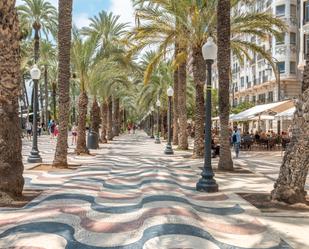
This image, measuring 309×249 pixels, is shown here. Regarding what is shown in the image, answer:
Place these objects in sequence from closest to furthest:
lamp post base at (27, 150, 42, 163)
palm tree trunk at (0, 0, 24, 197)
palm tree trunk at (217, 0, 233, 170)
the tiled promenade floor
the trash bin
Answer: the tiled promenade floor, palm tree trunk at (0, 0, 24, 197), palm tree trunk at (217, 0, 233, 170), lamp post base at (27, 150, 42, 163), the trash bin

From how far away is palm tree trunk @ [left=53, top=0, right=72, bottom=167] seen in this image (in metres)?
17.0

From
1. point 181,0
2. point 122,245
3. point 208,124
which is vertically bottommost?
point 122,245

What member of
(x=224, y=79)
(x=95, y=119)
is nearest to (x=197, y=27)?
(x=224, y=79)

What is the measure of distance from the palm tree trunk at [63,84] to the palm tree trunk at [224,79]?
524 cm

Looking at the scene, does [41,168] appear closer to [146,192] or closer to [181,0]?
[146,192]

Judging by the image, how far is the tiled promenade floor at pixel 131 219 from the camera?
656 cm

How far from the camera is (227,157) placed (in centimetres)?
1630

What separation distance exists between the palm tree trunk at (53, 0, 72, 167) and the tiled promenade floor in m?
4.44

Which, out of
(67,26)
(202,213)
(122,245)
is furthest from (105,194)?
(67,26)

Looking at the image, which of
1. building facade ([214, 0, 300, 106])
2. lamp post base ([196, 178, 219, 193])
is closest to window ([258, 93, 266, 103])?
building facade ([214, 0, 300, 106])

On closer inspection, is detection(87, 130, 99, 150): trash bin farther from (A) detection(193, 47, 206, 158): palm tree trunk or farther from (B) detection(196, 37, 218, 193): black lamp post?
(B) detection(196, 37, 218, 193): black lamp post

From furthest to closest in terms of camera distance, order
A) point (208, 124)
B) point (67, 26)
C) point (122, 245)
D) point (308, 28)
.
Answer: point (308, 28) → point (67, 26) → point (208, 124) → point (122, 245)

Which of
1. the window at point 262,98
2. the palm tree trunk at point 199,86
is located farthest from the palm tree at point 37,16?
the palm tree trunk at point 199,86

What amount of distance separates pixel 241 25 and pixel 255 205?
39.0ft
